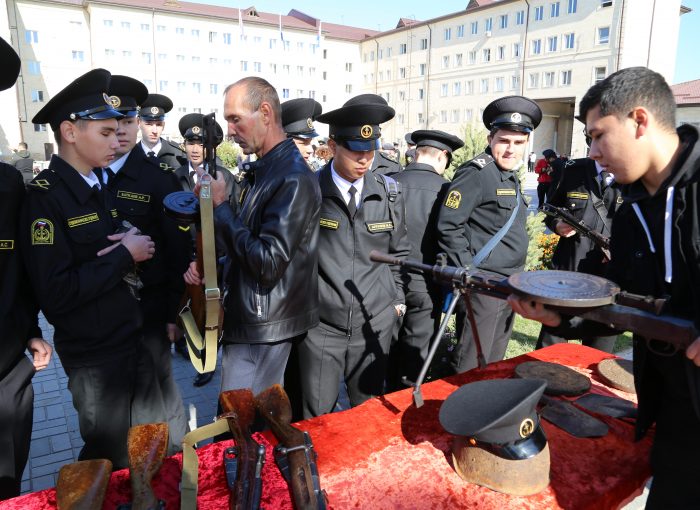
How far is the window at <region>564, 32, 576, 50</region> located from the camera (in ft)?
128

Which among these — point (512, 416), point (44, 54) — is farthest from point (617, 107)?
point (44, 54)

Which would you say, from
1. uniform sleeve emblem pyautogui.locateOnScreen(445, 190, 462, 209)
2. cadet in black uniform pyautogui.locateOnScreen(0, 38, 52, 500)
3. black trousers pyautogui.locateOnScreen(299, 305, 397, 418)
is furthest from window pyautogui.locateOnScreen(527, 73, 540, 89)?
cadet in black uniform pyautogui.locateOnScreen(0, 38, 52, 500)

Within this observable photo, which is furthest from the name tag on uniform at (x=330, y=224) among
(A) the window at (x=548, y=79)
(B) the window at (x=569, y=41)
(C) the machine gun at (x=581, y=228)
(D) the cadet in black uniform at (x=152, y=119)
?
(A) the window at (x=548, y=79)

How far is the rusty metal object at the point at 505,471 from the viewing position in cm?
153

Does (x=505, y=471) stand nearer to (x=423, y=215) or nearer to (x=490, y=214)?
(x=490, y=214)

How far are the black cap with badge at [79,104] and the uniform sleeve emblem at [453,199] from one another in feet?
7.44

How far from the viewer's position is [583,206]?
14.0ft

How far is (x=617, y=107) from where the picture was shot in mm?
1624

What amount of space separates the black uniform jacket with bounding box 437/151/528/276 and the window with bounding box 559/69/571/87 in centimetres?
4132

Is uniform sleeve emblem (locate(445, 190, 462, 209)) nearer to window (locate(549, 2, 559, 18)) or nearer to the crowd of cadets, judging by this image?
the crowd of cadets

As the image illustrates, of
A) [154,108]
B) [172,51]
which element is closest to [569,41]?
[172,51]

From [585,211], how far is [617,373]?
2277 millimetres

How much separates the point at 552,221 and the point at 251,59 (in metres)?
58.1

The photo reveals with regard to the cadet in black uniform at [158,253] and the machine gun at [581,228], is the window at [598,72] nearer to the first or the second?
the machine gun at [581,228]
